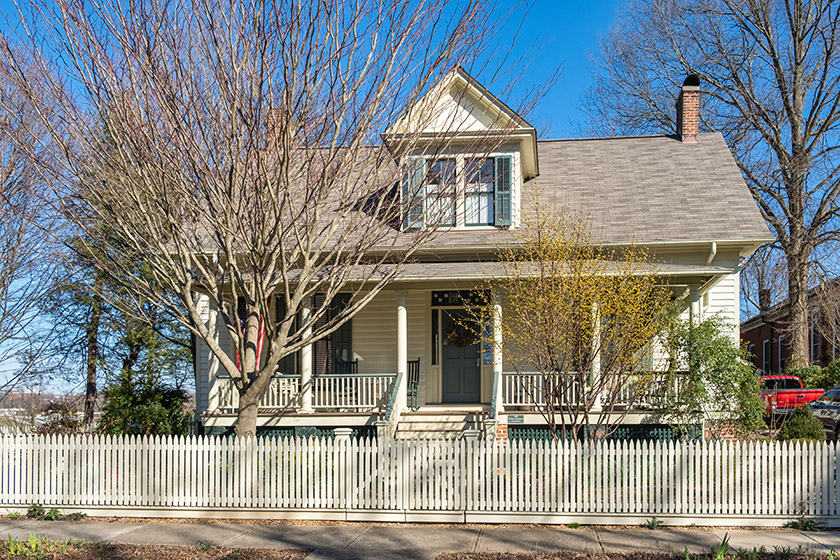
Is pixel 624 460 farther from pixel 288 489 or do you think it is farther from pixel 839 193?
pixel 839 193

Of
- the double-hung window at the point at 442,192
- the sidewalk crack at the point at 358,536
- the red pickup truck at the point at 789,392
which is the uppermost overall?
the double-hung window at the point at 442,192

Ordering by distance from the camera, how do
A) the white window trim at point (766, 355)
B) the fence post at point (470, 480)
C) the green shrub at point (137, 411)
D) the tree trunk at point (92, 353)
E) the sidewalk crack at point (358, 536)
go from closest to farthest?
the sidewalk crack at point (358, 536) → the fence post at point (470, 480) → the green shrub at point (137, 411) → the tree trunk at point (92, 353) → the white window trim at point (766, 355)

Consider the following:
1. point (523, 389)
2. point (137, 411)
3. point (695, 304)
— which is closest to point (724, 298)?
point (695, 304)

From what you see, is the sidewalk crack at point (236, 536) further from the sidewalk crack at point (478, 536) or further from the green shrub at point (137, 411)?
the green shrub at point (137, 411)

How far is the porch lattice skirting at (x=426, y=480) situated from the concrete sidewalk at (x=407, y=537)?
0.31 metres

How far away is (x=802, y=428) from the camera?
1384 cm

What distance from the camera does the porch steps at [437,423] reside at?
14.8 metres

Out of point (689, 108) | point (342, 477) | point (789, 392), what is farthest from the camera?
point (789, 392)

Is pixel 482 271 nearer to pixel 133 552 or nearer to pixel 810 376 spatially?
pixel 133 552

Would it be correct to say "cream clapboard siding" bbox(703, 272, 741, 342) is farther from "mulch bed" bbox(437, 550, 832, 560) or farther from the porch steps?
"mulch bed" bbox(437, 550, 832, 560)

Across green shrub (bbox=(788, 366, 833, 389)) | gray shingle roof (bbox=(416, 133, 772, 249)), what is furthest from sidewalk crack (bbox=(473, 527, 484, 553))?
green shrub (bbox=(788, 366, 833, 389))

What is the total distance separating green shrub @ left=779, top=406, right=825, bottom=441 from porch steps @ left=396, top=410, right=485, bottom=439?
536cm

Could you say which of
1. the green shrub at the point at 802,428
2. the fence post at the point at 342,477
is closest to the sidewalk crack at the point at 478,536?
the fence post at the point at 342,477

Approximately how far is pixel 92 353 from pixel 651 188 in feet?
59.7
